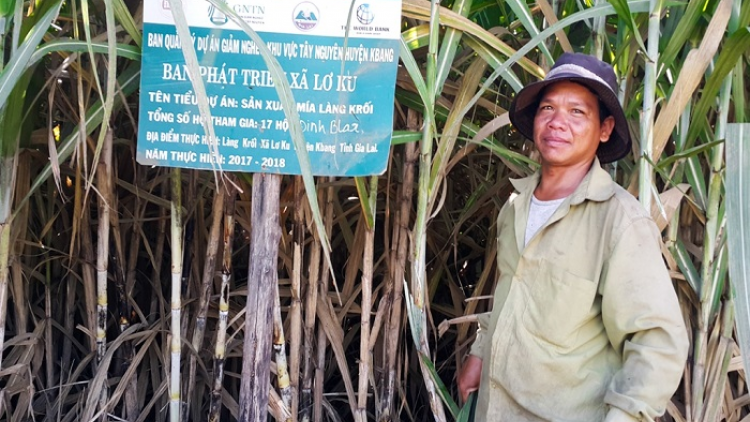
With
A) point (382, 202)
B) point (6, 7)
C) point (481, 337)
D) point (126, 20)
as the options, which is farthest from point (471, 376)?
point (6, 7)

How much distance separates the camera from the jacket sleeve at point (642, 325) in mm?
1454

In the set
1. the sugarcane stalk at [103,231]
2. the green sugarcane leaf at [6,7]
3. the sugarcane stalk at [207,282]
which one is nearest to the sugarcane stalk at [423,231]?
the sugarcane stalk at [207,282]

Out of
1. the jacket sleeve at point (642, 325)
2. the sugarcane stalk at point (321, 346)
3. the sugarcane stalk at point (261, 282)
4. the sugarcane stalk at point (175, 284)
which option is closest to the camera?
the jacket sleeve at point (642, 325)

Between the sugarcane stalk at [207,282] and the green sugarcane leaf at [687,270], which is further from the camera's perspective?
the sugarcane stalk at [207,282]

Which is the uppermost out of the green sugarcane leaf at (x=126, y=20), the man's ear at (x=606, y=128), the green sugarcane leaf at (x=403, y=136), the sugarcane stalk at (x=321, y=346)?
the green sugarcane leaf at (x=126, y=20)

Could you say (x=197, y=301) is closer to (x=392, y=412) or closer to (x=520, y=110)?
(x=392, y=412)

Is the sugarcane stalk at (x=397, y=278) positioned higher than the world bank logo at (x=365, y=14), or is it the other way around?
the world bank logo at (x=365, y=14)

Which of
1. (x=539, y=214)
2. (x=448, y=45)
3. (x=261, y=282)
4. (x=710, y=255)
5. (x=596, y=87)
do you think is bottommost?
(x=261, y=282)

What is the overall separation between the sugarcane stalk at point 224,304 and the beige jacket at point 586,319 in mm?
790

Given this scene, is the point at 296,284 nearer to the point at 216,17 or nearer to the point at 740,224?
the point at 216,17

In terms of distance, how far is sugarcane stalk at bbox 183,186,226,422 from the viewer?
2.23 meters

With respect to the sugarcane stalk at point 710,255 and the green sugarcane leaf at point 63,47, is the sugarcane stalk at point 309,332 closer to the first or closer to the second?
the green sugarcane leaf at point 63,47

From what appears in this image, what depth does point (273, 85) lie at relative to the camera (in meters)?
1.86

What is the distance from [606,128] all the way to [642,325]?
451 mm
